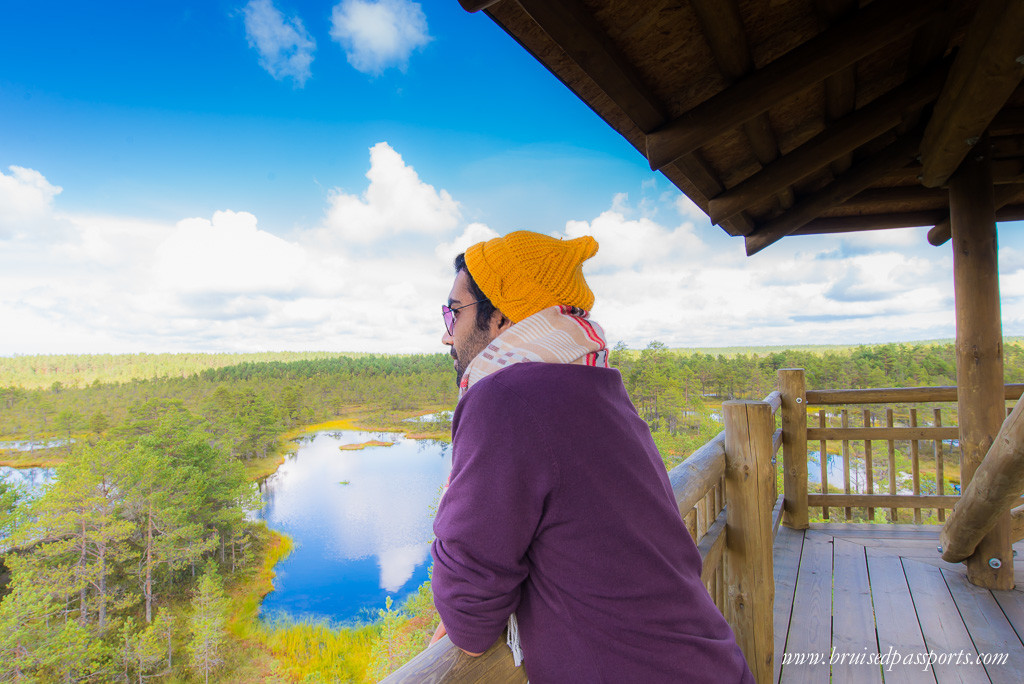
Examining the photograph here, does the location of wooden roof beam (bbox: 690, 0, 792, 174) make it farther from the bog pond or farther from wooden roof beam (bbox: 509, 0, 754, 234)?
the bog pond

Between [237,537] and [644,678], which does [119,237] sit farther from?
[644,678]

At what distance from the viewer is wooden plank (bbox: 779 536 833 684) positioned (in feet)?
5.40

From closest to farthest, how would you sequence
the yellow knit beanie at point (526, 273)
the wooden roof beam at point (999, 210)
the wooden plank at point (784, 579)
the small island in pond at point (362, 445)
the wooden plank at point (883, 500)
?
the yellow knit beanie at point (526, 273) → the wooden plank at point (784, 579) → the wooden roof beam at point (999, 210) → the wooden plank at point (883, 500) → the small island in pond at point (362, 445)

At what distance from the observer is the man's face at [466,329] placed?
0.76m

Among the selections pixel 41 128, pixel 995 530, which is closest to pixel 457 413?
pixel 995 530

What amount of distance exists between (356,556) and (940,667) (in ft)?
94.5

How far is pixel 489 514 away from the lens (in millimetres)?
522

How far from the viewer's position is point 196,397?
1436 inches

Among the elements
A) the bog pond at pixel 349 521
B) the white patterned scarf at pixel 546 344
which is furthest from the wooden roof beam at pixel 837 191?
the bog pond at pixel 349 521

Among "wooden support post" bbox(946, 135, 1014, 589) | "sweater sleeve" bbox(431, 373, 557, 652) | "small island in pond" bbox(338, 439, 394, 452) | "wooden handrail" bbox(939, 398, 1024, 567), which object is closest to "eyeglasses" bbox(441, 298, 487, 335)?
"sweater sleeve" bbox(431, 373, 557, 652)

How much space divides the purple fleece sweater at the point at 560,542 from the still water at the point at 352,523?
61.3 feet

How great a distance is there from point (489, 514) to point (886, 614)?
2288mm

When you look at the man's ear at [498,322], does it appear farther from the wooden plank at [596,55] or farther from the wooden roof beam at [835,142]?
the wooden roof beam at [835,142]

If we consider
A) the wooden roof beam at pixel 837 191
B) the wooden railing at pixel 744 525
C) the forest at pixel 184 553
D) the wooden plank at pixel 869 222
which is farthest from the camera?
the forest at pixel 184 553
